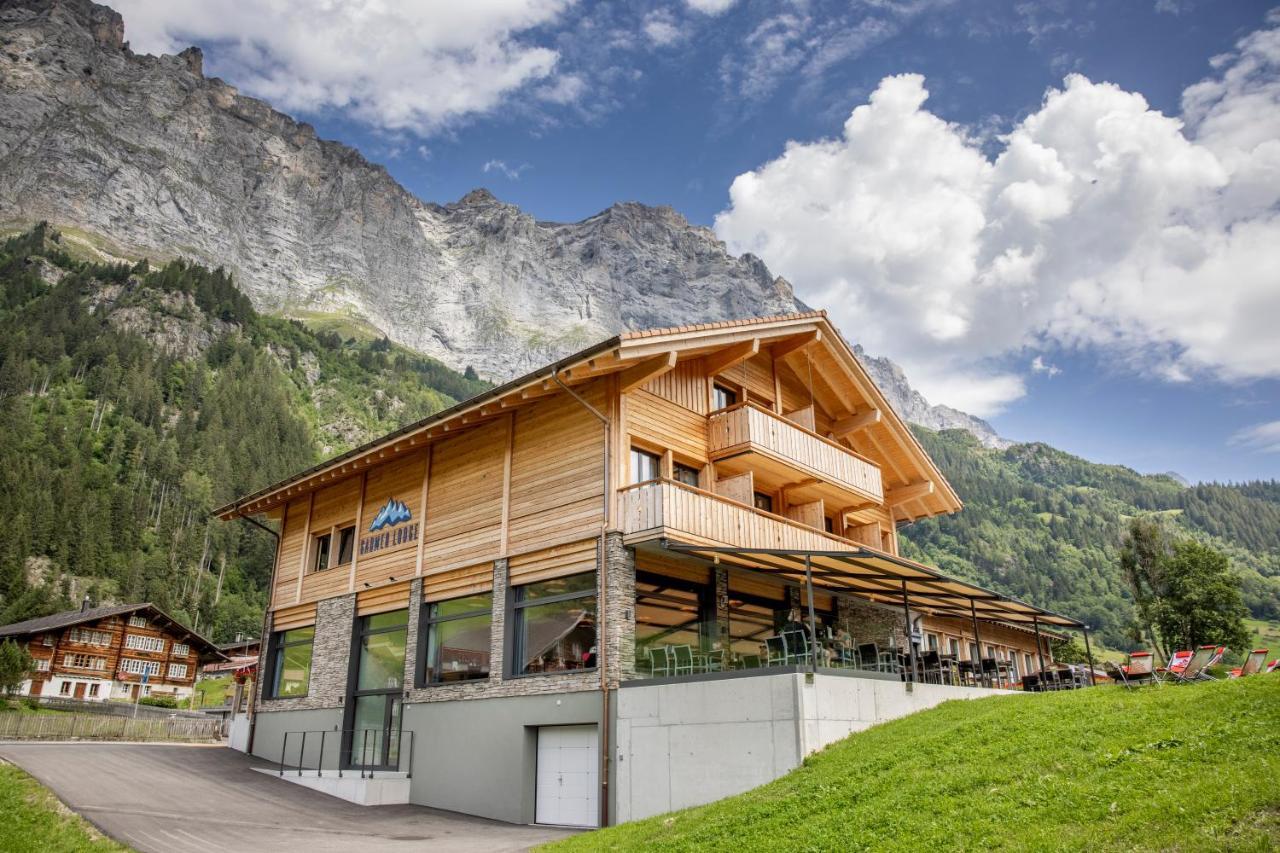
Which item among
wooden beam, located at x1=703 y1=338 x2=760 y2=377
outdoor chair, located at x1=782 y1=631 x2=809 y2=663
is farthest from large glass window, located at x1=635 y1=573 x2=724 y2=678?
wooden beam, located at x1=703 y1=338 x2=760 y2=377

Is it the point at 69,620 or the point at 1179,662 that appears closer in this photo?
the point at 1179,662

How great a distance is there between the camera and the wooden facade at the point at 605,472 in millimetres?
16328

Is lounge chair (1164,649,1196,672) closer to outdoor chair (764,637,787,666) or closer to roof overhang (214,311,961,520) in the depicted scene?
outdoor chair (764,637,787,666)

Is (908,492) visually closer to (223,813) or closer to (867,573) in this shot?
(867,573)

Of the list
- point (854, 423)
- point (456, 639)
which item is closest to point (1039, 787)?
point (456, 639)

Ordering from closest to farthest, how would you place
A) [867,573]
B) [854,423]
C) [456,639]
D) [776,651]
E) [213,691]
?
[776,651] < [867,573] < [456,639] < [854,423] < [213,691]

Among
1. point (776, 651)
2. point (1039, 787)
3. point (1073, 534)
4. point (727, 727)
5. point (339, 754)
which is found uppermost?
point (1073, 534)

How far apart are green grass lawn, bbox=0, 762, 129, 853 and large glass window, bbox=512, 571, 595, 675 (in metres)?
7.10

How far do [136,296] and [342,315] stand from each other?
179 ft

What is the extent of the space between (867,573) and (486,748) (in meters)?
8.09

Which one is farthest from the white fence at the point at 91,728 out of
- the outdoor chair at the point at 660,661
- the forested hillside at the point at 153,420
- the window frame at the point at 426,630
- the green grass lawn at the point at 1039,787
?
the forested hillside at the point at 153,420

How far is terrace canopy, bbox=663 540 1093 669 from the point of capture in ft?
47.3

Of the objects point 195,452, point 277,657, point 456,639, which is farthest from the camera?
point 195,452

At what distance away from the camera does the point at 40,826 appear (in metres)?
12.6
